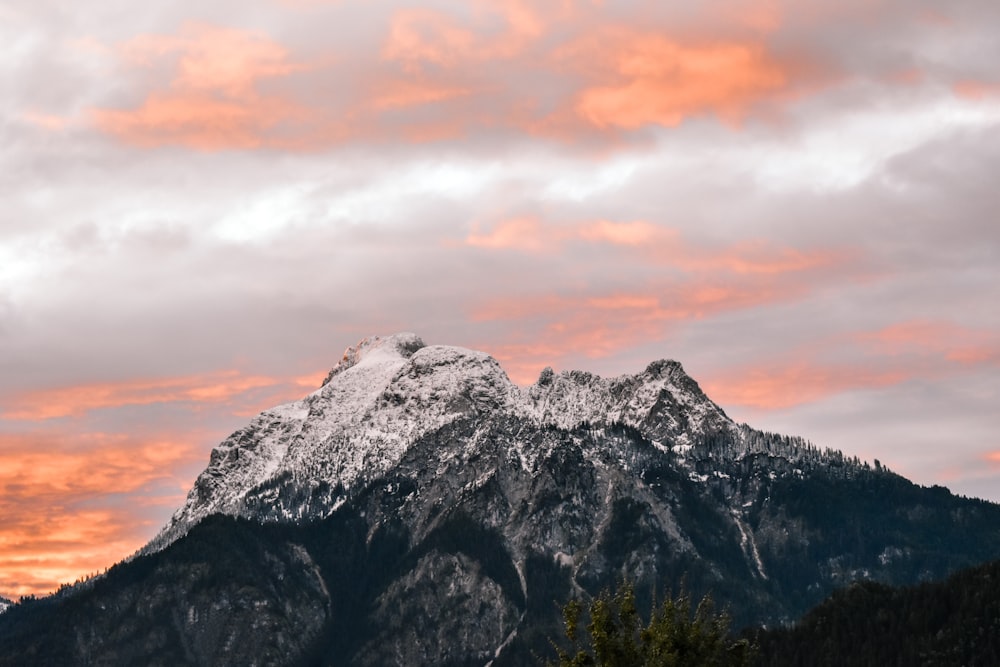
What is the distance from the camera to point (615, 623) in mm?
108375

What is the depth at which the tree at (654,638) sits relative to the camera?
4136 inches

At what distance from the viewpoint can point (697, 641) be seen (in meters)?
106

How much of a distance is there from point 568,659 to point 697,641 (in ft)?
26.9

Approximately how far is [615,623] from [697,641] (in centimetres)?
549

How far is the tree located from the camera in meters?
105

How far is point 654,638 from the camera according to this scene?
105125 mm

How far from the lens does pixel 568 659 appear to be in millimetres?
106438

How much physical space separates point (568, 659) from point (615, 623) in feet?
13.6
